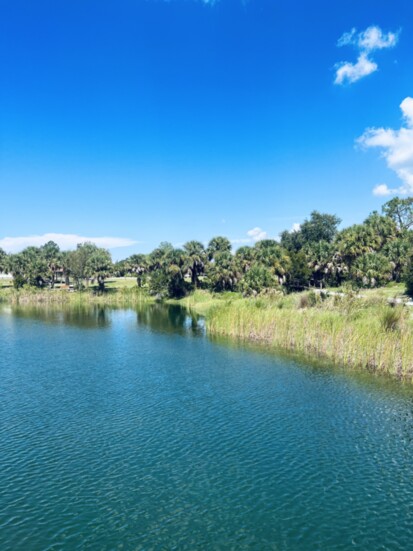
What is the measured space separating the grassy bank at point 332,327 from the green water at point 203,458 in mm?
3676

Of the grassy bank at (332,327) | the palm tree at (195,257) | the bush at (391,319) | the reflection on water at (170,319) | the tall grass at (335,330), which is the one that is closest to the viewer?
the tall grass at (335,330)

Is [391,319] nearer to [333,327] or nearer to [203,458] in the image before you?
[333,327]

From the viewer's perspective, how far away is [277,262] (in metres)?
80.4

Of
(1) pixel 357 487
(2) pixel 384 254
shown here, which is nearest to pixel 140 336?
(1) pixel 357 487

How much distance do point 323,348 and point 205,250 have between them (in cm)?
7137

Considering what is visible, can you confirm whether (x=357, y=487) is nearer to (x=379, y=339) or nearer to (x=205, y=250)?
(x=379, y=339)

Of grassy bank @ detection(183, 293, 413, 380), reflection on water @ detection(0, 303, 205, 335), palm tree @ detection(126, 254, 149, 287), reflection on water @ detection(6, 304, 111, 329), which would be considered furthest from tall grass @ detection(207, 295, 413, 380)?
palm tree @ detection(126, 254, 149, 287)

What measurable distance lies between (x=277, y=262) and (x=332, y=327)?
123 feet

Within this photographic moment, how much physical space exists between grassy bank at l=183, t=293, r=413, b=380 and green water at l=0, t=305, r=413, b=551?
12.1ft

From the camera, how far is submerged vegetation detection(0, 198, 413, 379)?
41062 millimetres

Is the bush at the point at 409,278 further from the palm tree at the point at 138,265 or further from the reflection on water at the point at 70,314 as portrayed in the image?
the palm tree at the point at 138,265

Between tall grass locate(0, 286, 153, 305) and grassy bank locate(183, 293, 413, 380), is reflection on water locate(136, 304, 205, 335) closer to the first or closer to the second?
grassy bank locate(183, 293, 413, 380)

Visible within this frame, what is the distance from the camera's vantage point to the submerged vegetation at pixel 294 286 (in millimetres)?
41062

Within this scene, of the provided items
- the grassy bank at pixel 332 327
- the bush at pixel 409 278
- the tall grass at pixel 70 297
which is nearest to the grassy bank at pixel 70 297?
the tall grass at pixel 70 297
